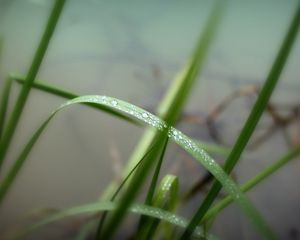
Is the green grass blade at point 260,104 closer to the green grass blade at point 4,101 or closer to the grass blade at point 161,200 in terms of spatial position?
the grass blade at point 161,200

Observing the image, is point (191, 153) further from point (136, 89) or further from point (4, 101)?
point (136, 89)

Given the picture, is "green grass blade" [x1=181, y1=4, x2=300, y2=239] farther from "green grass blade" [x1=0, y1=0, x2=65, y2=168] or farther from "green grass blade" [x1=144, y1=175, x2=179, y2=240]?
"green grass blade" [x1=0, y1=0, x2=65, y2=168]

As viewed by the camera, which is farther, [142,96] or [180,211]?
[142,96]

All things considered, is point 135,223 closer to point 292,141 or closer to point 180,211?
point 180,211

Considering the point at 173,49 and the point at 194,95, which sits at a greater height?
the point at 173,49

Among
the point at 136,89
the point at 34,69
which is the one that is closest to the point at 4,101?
the point at 34,69

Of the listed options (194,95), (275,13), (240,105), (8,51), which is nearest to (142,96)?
(194,95)
